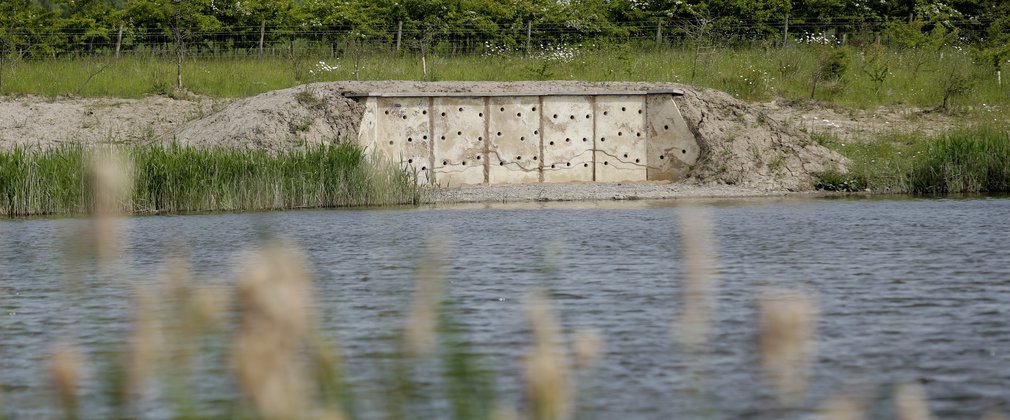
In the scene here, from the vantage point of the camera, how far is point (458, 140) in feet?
102

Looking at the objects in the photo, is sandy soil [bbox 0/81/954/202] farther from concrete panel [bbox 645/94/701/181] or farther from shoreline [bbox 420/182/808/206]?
concrete panel [bbox 645/94/701/181]

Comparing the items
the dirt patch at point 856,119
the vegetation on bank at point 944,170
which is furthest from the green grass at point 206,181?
the dirt patch at point 856,119

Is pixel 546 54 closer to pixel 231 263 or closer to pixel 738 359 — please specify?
pixel 231 263

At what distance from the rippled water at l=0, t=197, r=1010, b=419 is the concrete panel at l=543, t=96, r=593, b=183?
8.64 meters

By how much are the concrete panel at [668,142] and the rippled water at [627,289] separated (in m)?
8.89

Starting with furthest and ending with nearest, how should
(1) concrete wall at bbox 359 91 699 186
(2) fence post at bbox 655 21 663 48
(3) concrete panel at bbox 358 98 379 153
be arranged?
(2) fence post at bbox 655 21 663 48 < (1) concrete wall at bbox 359 91 699 186 < (3) concrete panel at bbox 358 98 379 153

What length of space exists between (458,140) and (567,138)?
2580mm

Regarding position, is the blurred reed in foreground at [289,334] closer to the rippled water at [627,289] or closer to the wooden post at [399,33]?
the rippled water at [627,289]

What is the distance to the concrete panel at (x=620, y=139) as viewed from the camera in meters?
31.6

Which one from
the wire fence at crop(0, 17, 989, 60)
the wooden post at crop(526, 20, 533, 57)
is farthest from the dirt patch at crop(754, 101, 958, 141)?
the wooden post at crop(526, 20, 533, 57)

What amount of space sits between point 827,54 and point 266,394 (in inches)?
1416

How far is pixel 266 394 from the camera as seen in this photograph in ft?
7.46

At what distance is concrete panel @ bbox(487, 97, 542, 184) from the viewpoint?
3116cm

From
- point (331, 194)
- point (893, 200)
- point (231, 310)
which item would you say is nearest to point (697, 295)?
point (231, 310)
